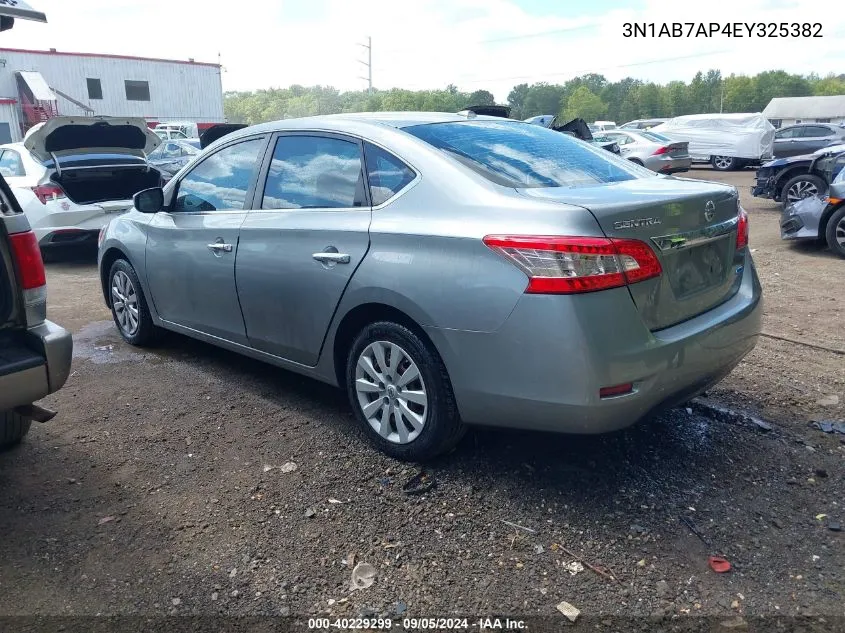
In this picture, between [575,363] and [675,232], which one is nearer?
[575,363]

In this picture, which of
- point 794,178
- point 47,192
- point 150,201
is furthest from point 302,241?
point 794,178

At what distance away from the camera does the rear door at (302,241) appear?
350 cm

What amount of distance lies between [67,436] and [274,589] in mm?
1961

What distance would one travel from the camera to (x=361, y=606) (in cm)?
248

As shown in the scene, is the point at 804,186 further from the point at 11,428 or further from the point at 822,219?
the point at 11,428

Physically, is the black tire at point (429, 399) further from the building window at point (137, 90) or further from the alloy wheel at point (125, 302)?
the building window at point (137, 90)

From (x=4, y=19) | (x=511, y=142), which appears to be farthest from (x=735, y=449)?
(x=4, y=19)

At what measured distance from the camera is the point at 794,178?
11141 mm

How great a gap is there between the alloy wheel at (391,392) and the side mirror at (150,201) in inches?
85.9

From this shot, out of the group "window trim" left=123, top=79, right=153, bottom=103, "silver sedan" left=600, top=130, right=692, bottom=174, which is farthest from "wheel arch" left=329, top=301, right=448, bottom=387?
"window trim" left=123, top=79, right=153, bottom=103

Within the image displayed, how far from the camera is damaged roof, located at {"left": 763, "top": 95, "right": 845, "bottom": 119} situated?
55.4 m

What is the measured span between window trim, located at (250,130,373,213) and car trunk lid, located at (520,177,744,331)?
0.86m

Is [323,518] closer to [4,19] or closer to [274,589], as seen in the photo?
[274,589]

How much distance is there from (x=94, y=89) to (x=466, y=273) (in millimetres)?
45278
